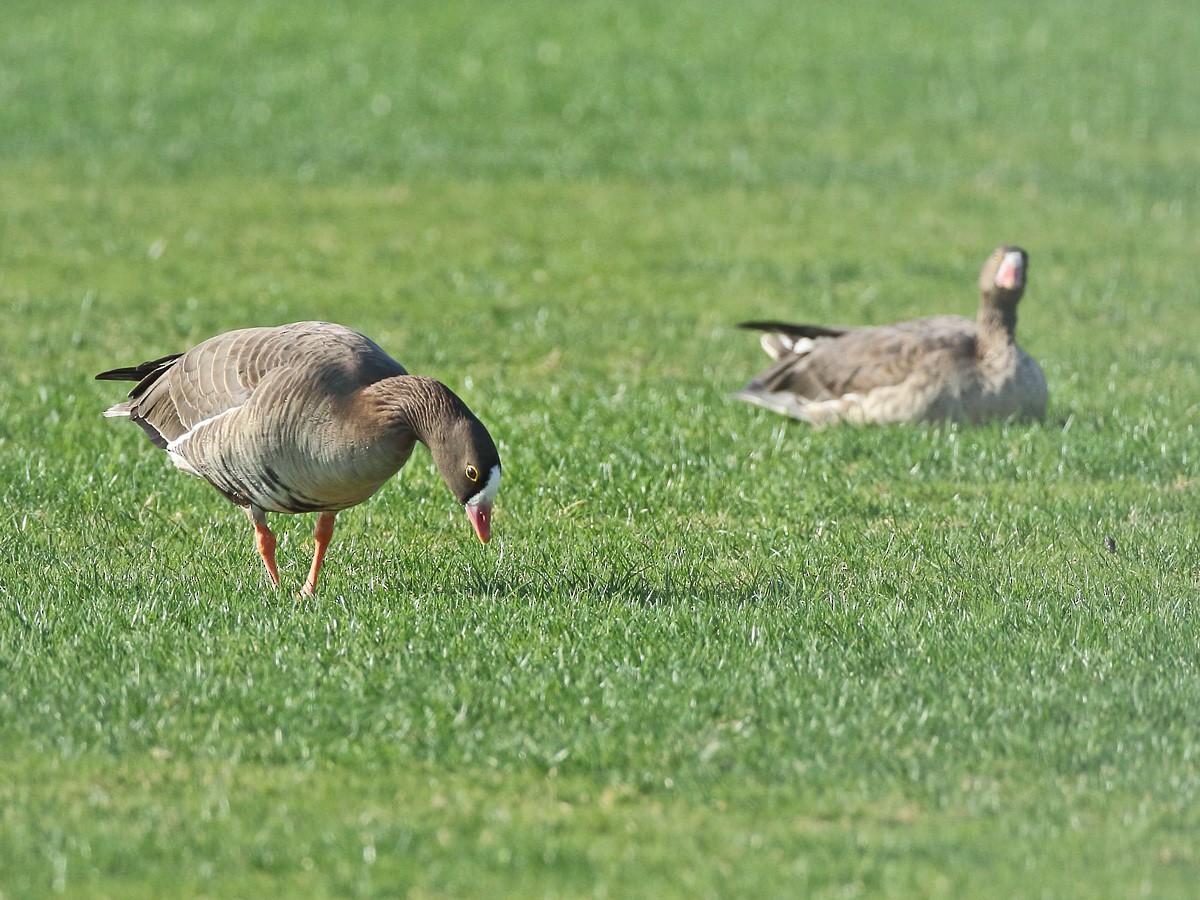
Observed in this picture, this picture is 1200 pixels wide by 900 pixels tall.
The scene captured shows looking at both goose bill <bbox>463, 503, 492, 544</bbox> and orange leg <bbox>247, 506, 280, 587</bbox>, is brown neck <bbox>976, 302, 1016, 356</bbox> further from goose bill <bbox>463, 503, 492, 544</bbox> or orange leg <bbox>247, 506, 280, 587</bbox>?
orange leg <bbox>247, 506, 280, 587</bbox>

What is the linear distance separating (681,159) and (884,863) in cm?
1659

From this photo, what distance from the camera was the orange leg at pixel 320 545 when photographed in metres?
7.04

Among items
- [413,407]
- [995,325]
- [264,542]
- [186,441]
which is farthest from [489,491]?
[995,325]

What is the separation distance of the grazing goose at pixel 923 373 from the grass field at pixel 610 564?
1.01 ft

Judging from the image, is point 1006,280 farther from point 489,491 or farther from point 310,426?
point 310,426

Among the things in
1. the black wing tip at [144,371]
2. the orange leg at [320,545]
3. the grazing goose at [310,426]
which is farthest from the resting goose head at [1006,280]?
the black wing tip at [144,371]

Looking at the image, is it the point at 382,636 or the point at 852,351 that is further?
the point at 852,351

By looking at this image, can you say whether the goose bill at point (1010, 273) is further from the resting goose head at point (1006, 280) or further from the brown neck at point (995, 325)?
the brown neck at point (995, 325)

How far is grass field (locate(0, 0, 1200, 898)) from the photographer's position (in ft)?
15.7

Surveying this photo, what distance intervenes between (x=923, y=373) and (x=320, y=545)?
4563 mm

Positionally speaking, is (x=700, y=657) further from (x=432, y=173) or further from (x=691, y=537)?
(x=432, y=173)

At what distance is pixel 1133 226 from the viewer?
17.4m

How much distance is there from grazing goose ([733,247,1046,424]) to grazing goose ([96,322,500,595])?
400 cm

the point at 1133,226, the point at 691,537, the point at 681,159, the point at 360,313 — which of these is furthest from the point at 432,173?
the point at 691,537
